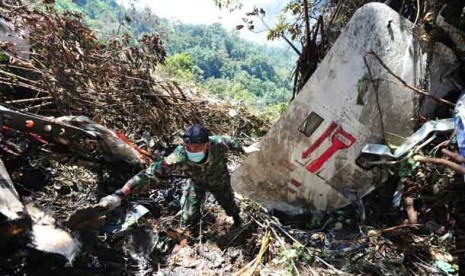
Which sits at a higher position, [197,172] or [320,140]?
[320,140]

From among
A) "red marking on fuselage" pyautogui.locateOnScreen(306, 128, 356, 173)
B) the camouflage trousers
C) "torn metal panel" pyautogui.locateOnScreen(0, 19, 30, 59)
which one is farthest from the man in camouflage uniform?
"torn metal panel" pyautogui.locateOnScreen(0, 19, 30, 59)

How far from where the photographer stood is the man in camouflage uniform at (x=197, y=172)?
3334mm

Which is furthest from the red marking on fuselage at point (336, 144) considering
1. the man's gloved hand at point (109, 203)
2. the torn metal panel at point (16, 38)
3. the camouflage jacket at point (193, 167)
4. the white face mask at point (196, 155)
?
the torn metal panel at point (16, 38)

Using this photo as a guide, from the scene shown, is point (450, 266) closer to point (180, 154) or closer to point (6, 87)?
point (180, 154)

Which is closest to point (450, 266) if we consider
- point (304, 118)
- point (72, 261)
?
point (304, 118)

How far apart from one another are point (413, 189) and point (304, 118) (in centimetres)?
117

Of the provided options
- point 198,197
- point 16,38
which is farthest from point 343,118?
point 16,38

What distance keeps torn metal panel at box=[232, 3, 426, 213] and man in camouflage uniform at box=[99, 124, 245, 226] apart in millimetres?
379

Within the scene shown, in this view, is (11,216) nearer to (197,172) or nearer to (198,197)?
(197,172)

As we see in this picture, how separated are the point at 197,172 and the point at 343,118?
139cm

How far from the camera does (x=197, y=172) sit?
3695 mm

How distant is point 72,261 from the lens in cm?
284

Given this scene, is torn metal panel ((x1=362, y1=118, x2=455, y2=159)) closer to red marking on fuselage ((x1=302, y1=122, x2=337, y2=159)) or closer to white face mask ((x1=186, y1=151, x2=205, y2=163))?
red marking on fuselage ((x1=302, y1=122, x2=337, y2=159))

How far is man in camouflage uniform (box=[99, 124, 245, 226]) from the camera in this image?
10.9 feet
